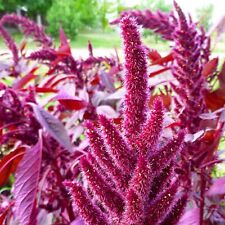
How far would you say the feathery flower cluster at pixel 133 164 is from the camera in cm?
37

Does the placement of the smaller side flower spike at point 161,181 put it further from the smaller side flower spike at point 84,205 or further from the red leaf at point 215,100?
the red leaf at point 215,100

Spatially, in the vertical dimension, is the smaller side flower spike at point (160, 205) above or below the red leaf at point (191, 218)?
above

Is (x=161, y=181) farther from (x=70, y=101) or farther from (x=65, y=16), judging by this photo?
(x=65, y=16)

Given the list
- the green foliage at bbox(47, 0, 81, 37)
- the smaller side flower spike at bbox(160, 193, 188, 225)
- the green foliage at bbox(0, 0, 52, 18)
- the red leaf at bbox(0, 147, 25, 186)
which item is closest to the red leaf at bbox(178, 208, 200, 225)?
the smaller side flower spike at bbox(160, 193, 188, 225)

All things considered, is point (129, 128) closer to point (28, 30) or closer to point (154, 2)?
point (28, 30)

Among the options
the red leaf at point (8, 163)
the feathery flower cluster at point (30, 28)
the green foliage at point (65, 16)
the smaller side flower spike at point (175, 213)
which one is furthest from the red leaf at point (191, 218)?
the green foliage at point (65, 16)

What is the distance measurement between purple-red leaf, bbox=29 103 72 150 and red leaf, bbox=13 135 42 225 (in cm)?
3

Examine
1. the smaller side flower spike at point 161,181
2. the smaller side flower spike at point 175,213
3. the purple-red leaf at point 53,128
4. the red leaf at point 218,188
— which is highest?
the smaller side flower spike at point 161,181

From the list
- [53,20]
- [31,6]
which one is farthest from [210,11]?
[31,6]

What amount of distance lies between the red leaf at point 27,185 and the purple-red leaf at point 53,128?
0.03 metres

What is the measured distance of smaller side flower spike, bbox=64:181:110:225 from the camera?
1.26ft

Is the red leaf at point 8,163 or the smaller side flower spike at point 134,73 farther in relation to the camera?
the red leaf at point 8,163

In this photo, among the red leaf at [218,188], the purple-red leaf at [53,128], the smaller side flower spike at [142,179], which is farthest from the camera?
the purple-red leaf at [53,128]

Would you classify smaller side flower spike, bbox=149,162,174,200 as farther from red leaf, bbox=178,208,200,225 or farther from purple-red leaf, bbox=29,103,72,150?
purple-red leaf, bbox=29,103,72,150
